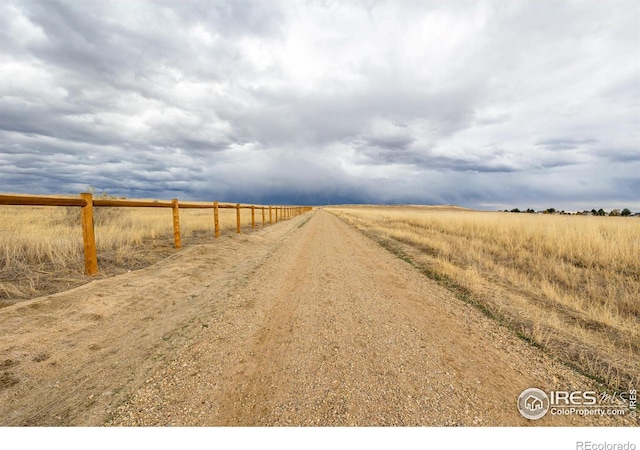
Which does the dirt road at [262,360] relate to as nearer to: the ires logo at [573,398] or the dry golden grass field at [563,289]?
the ires logo at [573,398]

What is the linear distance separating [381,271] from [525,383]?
4324 millimetres

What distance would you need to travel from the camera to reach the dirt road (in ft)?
6.88

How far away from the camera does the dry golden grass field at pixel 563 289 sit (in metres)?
3.19

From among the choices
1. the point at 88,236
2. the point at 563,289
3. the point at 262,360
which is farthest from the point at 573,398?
the point at 88,236

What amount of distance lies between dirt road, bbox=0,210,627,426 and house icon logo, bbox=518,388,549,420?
0.20 ft

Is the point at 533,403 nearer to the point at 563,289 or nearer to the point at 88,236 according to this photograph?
the point at 563,289

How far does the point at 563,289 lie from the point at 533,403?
4.82 meters

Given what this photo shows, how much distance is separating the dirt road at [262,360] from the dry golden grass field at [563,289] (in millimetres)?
504

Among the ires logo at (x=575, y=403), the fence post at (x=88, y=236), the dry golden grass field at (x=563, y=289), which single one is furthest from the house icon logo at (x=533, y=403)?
the fence post at (x=88, y=236)

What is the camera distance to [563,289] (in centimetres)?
577

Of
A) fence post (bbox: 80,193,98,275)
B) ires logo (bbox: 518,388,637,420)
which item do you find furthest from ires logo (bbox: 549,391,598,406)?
fence post (bbox: 80,193,98,275)
